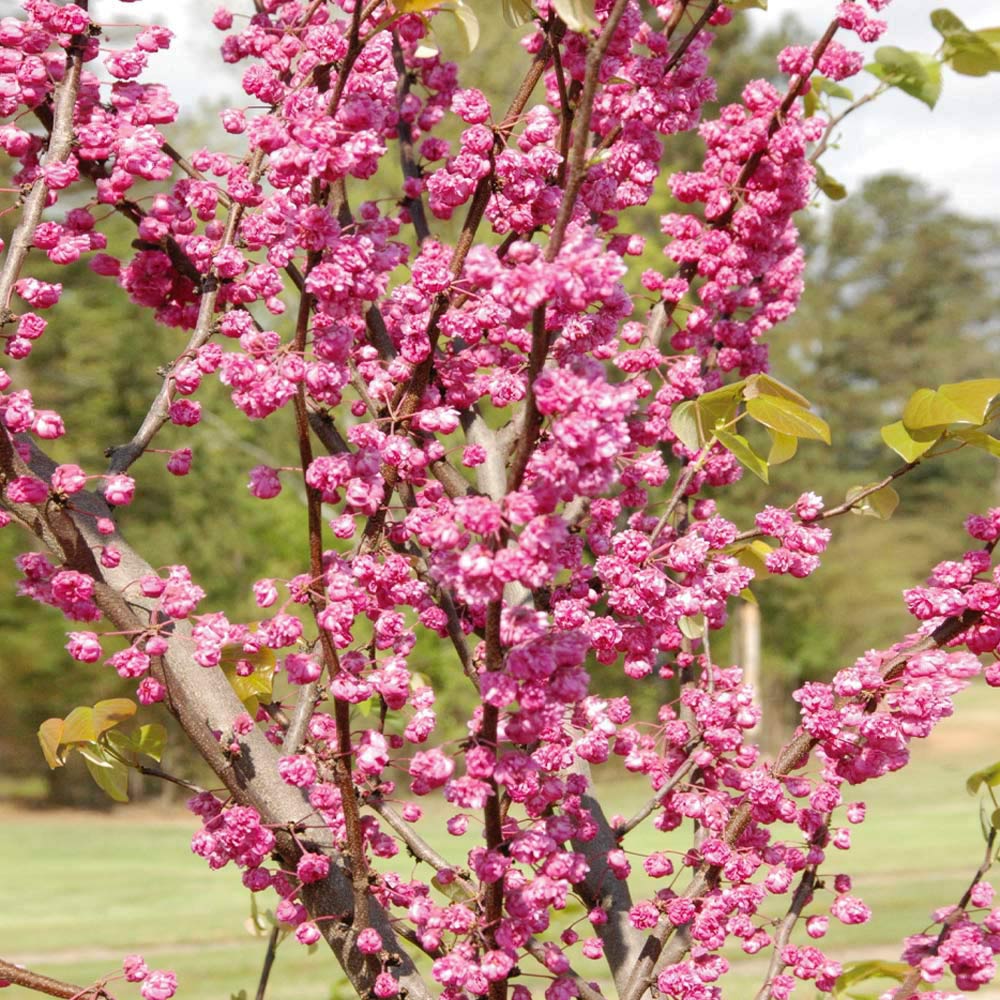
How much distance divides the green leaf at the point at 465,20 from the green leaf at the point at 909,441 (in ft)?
2.56

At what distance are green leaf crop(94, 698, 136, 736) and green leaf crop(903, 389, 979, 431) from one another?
3.93 feet

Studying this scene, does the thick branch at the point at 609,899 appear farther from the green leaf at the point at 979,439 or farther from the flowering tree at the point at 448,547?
the green leaf at the point at 979,439

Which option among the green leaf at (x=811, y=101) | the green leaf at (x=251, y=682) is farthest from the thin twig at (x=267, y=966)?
the green leaf at (x=811, y=101)

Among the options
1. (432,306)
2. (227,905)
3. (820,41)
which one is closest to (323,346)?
(432,306)

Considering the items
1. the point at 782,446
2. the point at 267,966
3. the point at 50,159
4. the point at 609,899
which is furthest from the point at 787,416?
the point at 267,966

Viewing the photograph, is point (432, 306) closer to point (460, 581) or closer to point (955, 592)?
point (460, 581)

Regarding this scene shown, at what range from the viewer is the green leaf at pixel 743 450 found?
1770 millimetres

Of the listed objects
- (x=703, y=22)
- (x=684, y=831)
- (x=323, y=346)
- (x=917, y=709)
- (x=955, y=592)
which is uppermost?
(x=703, y=22)

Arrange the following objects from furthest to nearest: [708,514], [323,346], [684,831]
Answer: [684,831], [708,514], [323,346]

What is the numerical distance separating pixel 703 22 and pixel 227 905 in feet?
42.8

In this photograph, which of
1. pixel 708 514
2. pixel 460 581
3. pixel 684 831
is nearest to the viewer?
pixel 460 581

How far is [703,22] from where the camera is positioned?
2.07 meters

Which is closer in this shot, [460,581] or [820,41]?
[460,581]

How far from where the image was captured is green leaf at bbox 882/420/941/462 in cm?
168
